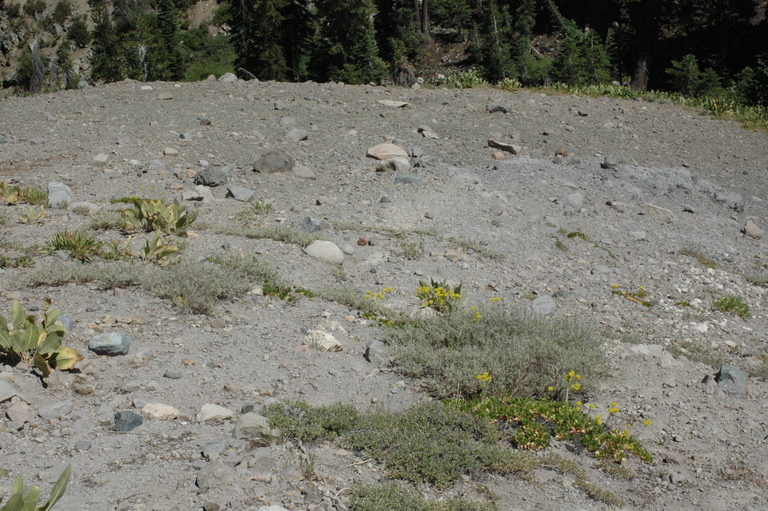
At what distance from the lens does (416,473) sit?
3.36 metres

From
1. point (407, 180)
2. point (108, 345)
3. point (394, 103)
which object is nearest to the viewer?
point (108, 345)

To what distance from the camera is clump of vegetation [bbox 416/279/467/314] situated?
541 centimetres

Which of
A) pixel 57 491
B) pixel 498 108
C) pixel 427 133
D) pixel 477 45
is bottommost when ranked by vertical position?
pixel 427 133

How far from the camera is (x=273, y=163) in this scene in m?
8.73

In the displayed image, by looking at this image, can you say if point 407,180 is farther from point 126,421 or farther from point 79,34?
point 79,34

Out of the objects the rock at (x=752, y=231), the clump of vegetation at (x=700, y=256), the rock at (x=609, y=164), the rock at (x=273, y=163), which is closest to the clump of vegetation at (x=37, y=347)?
the rock at (x=273, y=163)

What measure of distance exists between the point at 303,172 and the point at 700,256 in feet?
16.8

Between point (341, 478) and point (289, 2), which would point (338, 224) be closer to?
point (341, 478)

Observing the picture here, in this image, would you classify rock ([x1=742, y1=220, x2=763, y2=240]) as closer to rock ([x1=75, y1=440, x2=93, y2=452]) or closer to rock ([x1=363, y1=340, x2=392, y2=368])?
rock ([x1=363, y1=340, x2=392, y2=368])

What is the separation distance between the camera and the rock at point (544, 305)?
5.85 meters

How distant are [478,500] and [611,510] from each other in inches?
27.5

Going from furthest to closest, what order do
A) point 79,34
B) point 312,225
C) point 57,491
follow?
point 79,34 → point 312,225 → point 57,491

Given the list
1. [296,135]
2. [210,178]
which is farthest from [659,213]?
[210,178]

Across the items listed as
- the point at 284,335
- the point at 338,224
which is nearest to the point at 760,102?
the point at 338,224
